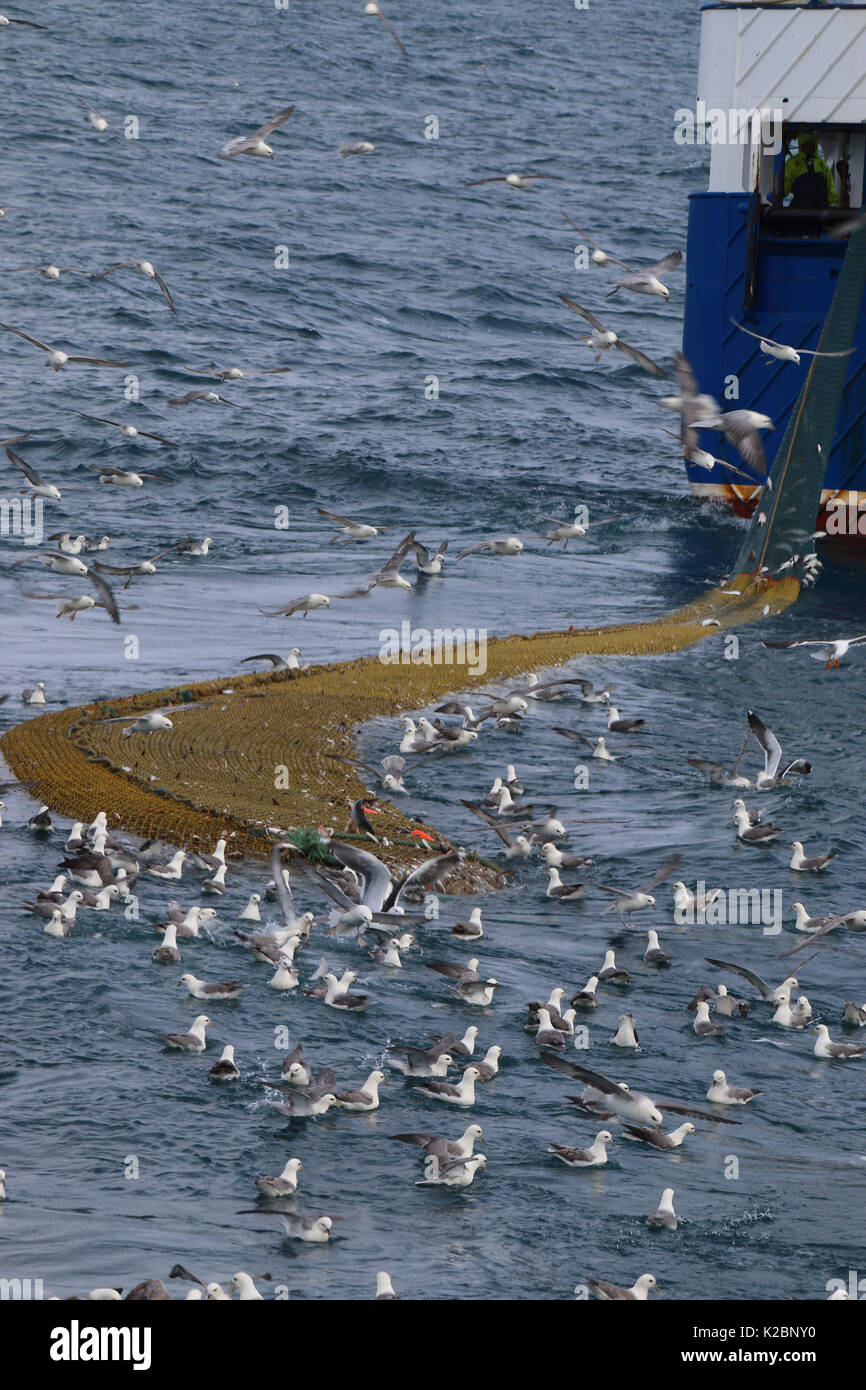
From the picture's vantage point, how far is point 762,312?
39.3 m

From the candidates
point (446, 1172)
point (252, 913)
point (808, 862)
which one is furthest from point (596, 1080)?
point (808, 862)

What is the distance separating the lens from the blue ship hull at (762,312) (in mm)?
38812

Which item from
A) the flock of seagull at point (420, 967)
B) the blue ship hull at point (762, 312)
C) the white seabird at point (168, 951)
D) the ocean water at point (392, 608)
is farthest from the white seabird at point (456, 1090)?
the blue ship hull at point (762, 312)

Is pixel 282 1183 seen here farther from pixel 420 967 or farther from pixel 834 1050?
pixel 834 1050

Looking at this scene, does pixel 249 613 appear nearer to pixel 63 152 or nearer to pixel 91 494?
pixel 91 494

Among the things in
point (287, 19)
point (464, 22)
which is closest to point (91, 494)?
point (287, 19)

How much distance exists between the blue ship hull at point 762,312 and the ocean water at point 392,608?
3071 millimetres

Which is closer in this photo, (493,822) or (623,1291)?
(623,1291)

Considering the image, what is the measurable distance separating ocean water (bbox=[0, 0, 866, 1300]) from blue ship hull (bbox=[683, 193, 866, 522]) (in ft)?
10.1

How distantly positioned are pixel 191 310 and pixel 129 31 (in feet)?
114

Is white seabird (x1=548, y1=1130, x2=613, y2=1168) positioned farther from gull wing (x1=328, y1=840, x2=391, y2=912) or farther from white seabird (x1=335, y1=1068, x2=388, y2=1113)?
gull wing (x1=328, y1=840, x2=391, y2=912)

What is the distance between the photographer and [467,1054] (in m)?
17.6

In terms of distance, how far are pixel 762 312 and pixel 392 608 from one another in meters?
10.1

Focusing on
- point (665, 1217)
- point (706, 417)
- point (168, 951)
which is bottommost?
point (665, 1217)
